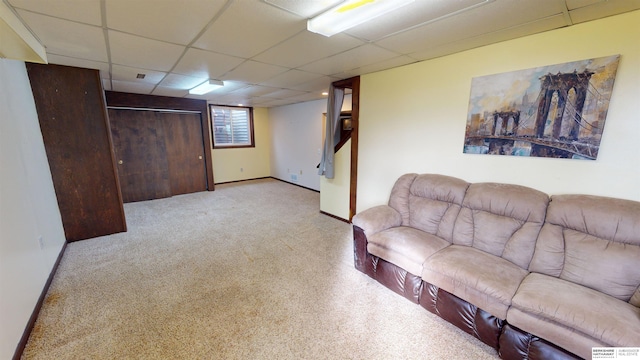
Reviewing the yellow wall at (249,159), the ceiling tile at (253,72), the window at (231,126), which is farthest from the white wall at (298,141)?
the ceiling tile at (253,72)

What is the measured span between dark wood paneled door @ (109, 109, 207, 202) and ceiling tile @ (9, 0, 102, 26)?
3640 mm

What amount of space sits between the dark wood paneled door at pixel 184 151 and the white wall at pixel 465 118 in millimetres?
4083

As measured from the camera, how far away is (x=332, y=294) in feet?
6.90

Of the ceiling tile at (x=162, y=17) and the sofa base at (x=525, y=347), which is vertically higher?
the ceiling tile at (x=162, y=17)

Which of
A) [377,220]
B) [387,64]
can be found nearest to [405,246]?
[377,220]

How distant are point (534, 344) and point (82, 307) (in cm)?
323

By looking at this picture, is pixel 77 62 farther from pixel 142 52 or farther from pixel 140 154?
pixel 140 154

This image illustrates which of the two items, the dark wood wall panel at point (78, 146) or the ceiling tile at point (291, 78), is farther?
the ceiling tile at point (291, 78)

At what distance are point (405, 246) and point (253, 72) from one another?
2711 millimetres

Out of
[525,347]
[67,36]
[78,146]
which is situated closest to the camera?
[525,347]

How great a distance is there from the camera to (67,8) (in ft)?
4.83

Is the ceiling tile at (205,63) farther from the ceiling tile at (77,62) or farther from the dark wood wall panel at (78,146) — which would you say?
the dark wood wall panel at (78,146)

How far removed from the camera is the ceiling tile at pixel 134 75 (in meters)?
2.84

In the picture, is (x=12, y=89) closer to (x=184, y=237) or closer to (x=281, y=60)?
(x=184, y=237)
